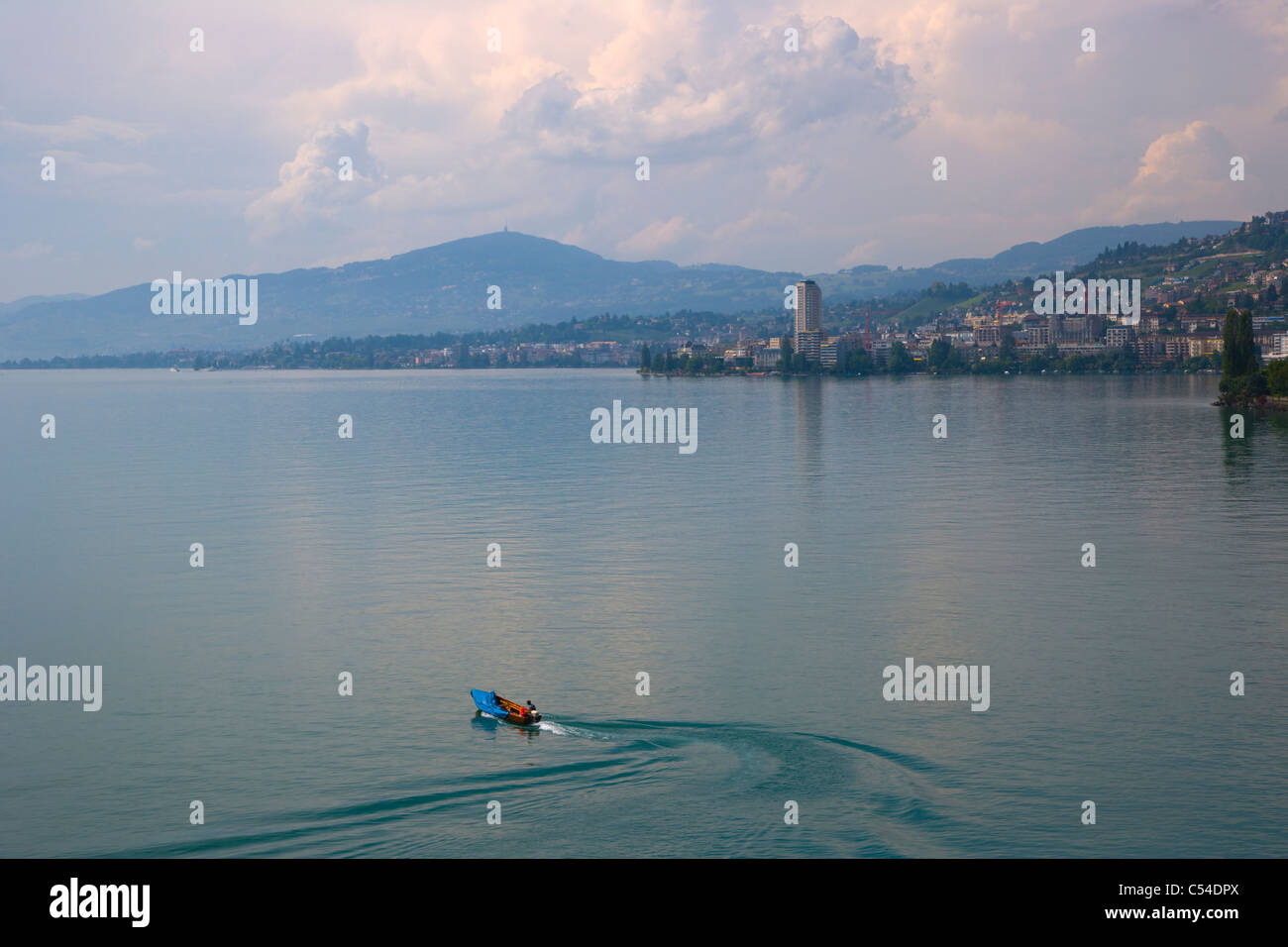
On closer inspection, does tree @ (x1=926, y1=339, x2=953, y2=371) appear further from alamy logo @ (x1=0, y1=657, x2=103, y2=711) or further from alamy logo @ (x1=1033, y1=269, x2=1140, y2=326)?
alamy logo @ (x1=0, y1=657, x2=103, y2=711)

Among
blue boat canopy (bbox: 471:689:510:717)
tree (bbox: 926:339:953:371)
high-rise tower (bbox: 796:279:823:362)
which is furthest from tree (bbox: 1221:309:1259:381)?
high-rise tower (bbox: 796:279:823:362)

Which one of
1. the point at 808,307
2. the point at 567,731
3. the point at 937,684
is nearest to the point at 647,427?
the point at 937,684

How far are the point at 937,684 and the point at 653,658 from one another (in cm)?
379

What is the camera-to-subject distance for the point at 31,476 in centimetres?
3966

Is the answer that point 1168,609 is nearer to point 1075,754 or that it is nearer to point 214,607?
point 1075,754

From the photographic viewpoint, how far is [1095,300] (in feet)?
578

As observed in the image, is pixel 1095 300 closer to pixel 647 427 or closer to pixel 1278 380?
pixel 1278 380

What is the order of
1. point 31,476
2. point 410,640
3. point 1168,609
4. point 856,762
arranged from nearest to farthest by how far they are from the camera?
point 856,762, point 410,640, point 1168,609, point 31,476

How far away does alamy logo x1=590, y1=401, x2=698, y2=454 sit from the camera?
168 ft

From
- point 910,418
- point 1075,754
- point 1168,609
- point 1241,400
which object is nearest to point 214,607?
point 1075,754

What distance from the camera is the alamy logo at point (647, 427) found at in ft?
168
